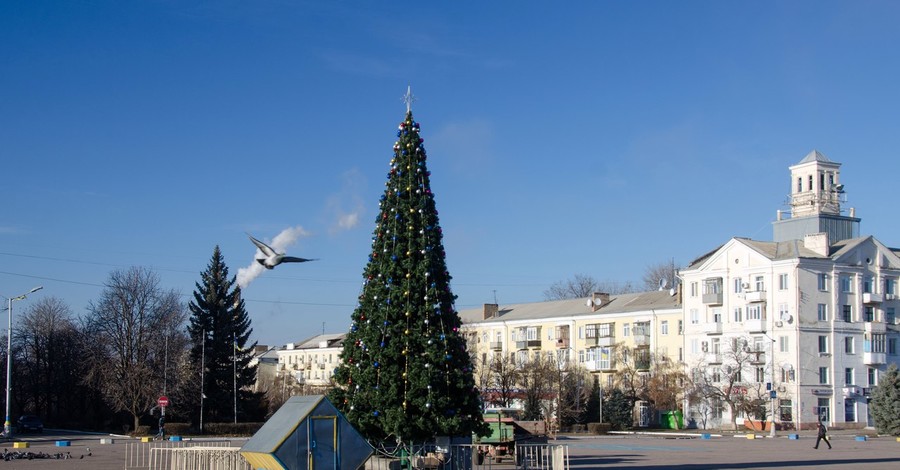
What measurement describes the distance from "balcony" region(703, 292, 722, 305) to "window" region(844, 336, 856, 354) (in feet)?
31.0

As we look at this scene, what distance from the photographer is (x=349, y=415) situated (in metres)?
24.2

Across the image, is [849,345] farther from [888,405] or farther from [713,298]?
[888,405]

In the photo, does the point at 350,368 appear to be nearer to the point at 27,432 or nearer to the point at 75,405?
the point at 27,432

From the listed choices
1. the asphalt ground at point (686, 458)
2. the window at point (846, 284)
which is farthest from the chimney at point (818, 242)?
the asphalt ground at point (686, 458)

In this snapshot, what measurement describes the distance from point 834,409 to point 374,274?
177ft

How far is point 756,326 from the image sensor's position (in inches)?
2800

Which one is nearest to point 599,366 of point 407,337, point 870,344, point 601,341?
point 601,341

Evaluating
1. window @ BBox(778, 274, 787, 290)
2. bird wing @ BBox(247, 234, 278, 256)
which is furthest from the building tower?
bird wing @ BBox(247, 234, 278, 256)

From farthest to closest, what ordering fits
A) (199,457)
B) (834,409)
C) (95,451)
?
(834,409) → (95,451) → (199,457)

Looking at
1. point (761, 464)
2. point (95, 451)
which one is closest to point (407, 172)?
point (761, 464)

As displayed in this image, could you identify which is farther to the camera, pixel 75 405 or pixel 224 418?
pixel 75 405

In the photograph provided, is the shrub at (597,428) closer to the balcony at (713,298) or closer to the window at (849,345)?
the balcony at (713,298)

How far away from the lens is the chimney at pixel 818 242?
71.9m

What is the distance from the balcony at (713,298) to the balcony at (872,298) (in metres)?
10.4
